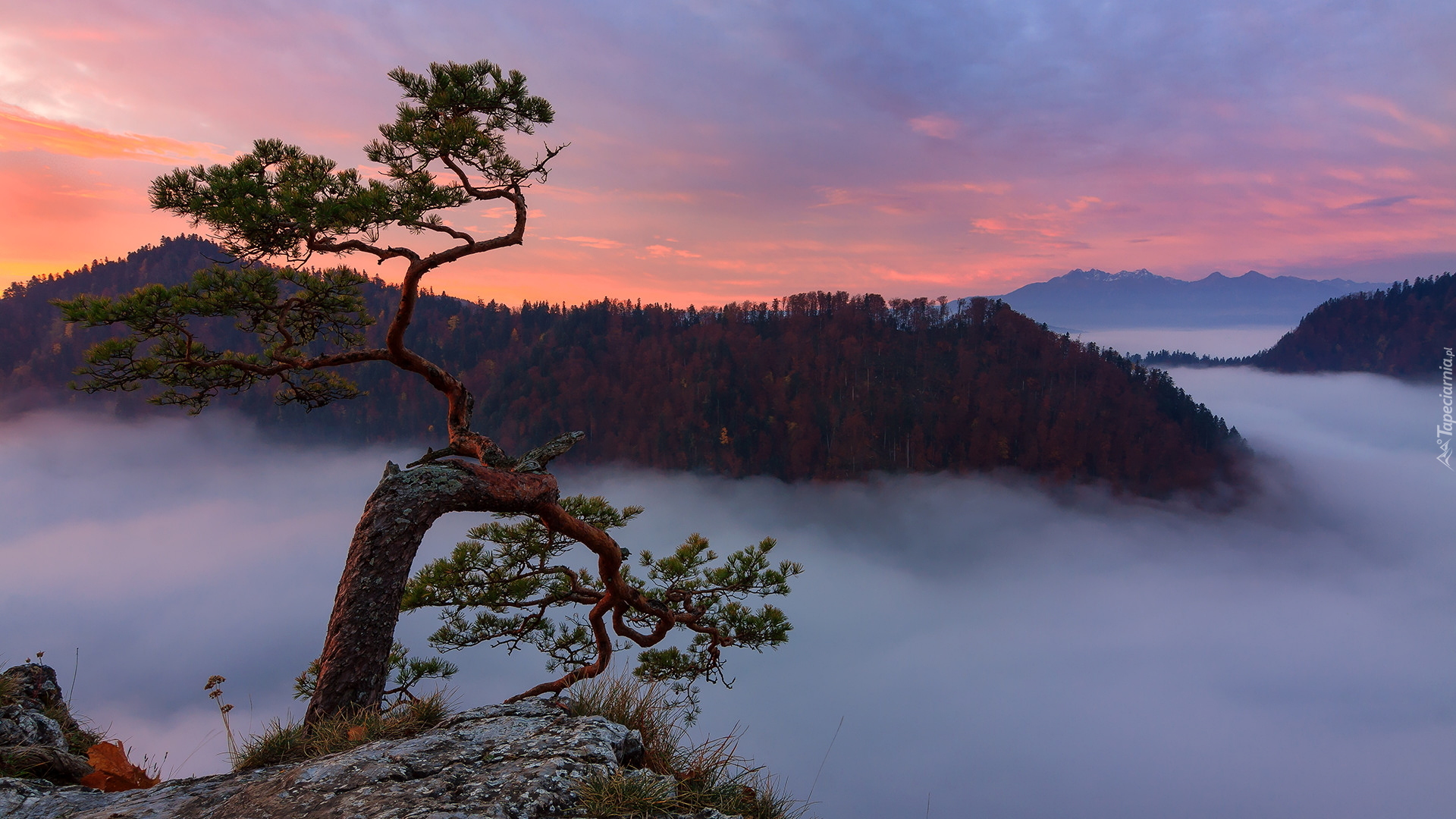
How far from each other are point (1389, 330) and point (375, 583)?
784ft

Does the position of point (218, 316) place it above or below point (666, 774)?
above

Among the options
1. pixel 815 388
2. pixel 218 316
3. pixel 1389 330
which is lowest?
pixel 815 388

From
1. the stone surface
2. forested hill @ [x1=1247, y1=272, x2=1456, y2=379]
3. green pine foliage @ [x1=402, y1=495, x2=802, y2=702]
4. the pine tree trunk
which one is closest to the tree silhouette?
the pine tree trunk

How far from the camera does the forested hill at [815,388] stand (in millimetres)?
104625

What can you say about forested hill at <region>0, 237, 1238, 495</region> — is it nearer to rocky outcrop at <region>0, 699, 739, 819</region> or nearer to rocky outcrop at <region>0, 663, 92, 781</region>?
rocky outcrop at <region>0, 663, 92, 781</region>

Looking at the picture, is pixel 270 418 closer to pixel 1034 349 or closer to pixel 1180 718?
pixel 1034 349

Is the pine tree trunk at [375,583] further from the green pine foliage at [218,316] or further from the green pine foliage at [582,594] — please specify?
the green pine foliage at [582,594]

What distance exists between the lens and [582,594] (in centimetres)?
791

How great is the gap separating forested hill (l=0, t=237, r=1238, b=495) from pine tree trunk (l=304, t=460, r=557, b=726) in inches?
3737

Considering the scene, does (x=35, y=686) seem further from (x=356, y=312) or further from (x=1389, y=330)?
(x=1389, y=330)

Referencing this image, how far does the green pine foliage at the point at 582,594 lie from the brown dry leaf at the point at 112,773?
11.6 ft

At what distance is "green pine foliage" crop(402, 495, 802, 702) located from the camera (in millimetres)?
7723

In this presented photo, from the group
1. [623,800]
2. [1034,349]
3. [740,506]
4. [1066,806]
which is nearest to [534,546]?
[623,800]

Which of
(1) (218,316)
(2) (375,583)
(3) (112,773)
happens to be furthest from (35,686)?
(2) (375,583)
